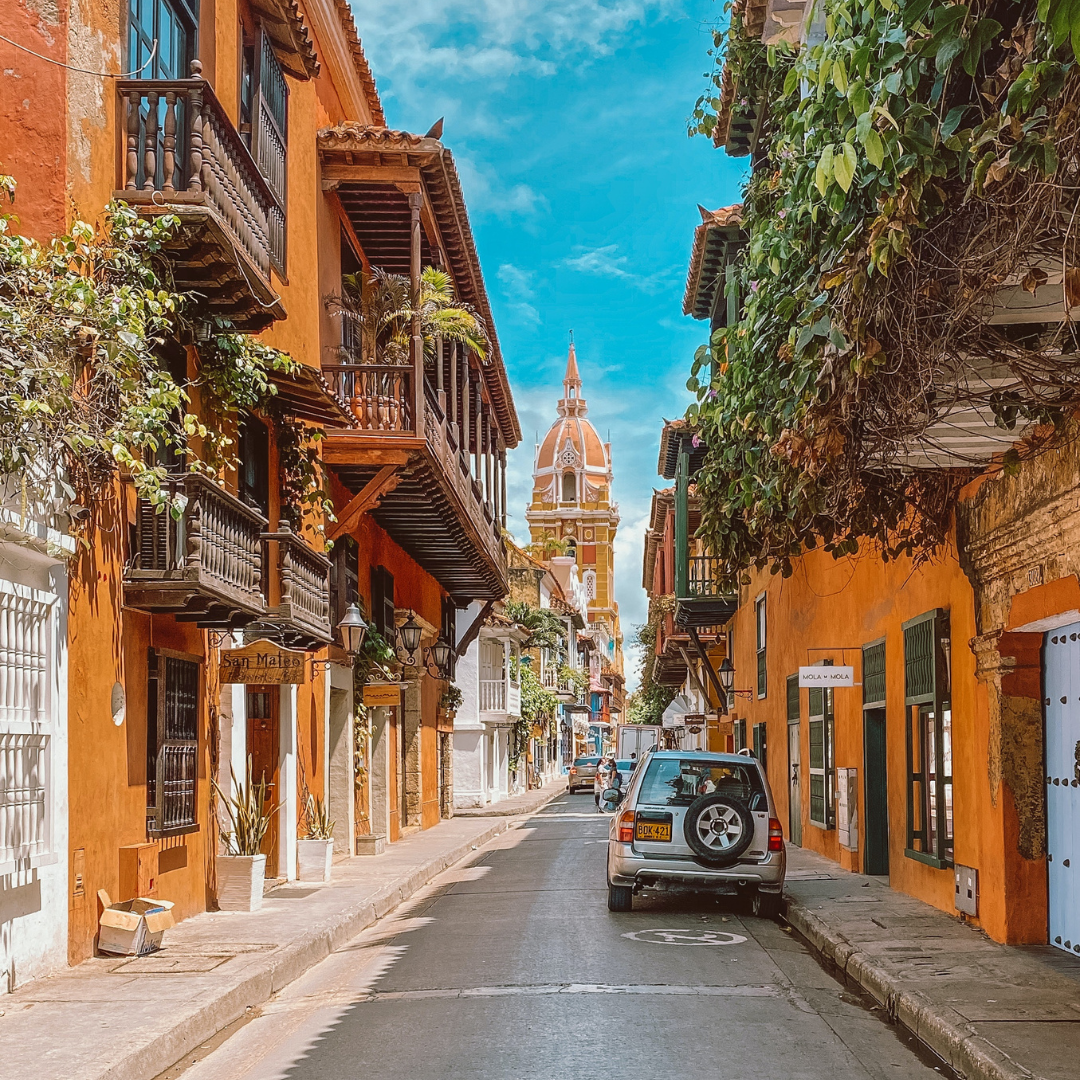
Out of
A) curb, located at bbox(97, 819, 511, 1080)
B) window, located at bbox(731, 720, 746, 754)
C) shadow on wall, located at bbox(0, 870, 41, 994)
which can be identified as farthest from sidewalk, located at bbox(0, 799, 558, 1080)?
window, located at bbox(731, 720, 746, 754)

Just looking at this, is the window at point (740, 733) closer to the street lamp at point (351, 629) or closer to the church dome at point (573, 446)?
the street lamp at point (351, 629)

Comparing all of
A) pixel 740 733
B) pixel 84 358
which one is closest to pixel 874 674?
pixel 84 358

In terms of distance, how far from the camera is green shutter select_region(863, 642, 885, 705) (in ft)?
54.2

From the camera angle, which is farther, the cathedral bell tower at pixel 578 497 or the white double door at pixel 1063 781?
the cathedral bell tower at pixel 578 497

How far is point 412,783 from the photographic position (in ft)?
95.0

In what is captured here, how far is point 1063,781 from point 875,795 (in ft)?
22.5

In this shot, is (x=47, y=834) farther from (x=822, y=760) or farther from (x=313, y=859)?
(x=822, y=760)

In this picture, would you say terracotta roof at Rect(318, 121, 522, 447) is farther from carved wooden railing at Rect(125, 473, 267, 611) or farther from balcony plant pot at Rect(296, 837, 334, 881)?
balcony plant pot at Rect(296, 837, 334, 881)

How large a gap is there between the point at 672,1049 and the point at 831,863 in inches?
496

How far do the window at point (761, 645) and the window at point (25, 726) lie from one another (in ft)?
64.9

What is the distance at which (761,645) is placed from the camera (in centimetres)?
2888

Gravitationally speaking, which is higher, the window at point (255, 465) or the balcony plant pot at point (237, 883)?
the window at point (255, 465)

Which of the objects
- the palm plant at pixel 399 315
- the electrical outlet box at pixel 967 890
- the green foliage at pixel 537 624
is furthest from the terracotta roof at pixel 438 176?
the green foliage at pixel 537 624

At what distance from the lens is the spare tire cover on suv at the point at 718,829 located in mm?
14016
